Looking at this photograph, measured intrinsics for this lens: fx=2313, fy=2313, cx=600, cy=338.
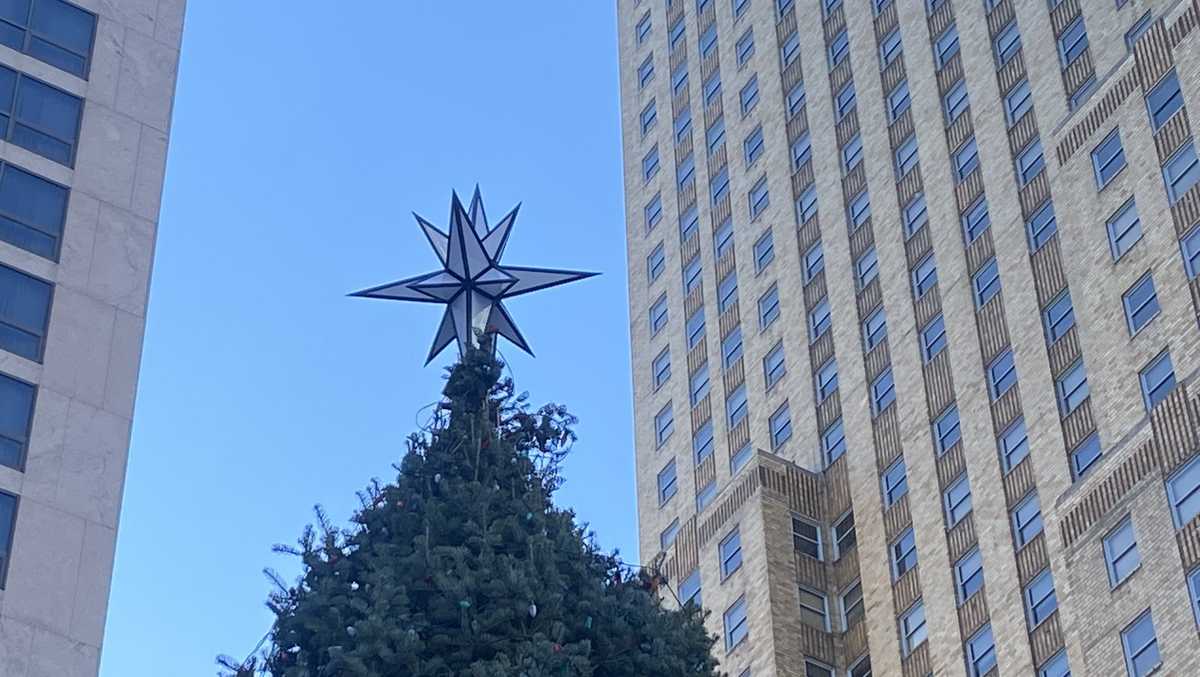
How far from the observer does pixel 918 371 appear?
2876 inches

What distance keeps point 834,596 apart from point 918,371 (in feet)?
25.2

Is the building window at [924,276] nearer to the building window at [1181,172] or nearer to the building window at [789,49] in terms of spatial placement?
the building window at [789,49]

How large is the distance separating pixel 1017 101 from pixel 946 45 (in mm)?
5596

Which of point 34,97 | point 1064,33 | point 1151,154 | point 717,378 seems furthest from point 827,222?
point 34,97

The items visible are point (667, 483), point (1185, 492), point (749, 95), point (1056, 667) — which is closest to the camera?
point (1185, 492)

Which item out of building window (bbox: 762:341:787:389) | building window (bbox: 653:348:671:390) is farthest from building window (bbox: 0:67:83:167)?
building window (bbox: 653:348:671:390)

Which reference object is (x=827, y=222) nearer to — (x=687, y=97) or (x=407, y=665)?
(x=687, y=97)

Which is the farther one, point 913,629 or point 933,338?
point 933,338

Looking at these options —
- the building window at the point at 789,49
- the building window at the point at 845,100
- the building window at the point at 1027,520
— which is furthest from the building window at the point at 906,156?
the building window at the point at 1027,520

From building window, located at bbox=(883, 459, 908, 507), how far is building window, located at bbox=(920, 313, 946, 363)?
356 cm

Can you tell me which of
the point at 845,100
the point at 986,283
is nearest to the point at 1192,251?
the point at 986,283

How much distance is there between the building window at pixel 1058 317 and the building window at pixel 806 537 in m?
12.0

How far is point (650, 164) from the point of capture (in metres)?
Result: 96.1

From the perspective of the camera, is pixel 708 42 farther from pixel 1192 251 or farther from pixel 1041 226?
pixel 1192 251
